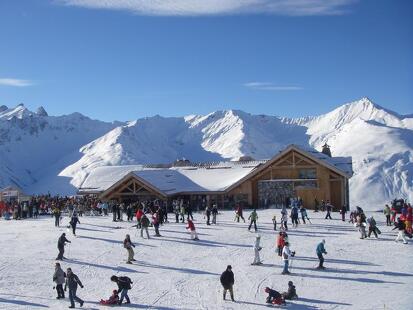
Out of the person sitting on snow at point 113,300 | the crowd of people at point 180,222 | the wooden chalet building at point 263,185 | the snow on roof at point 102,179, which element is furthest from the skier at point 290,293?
the snow on roof at point 102,179

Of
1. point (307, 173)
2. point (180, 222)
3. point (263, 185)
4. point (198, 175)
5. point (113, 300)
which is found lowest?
point (113, 300)

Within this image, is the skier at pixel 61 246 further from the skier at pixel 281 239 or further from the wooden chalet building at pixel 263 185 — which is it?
the wooden chalet building at pixel 263 185

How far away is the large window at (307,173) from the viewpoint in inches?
1654

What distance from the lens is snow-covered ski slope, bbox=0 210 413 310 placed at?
1875cm

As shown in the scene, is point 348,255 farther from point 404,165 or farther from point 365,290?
point 404,165

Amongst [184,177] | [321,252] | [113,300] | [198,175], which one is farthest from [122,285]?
[198,175]

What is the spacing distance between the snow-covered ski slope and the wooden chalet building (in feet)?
34.4

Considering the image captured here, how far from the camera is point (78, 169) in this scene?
634 feet

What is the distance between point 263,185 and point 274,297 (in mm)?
25161

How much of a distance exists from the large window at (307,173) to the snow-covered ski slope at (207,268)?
10814 mm

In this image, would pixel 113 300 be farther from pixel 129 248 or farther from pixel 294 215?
pixel 294 215

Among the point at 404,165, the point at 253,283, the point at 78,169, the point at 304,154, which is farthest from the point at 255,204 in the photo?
the point at 78,169

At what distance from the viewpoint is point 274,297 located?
18250 millimetres

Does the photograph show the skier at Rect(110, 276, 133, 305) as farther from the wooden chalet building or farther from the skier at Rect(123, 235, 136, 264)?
the wooden chalet building
